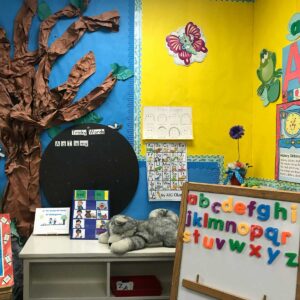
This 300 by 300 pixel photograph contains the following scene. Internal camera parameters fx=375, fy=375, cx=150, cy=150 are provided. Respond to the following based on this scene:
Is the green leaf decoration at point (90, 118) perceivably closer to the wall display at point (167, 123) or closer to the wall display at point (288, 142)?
the wall display at point (167, 123)

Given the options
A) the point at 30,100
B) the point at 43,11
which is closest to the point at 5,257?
the point at 30,100

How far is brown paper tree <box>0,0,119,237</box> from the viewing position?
242cm

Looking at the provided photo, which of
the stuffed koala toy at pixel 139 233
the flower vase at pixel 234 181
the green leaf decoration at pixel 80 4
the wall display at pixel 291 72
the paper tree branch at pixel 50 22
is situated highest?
the green leaf decoration at pixel 80 4

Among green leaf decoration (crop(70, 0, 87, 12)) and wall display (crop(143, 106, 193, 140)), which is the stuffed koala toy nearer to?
wall display (crop(143, 106, 193, 140))

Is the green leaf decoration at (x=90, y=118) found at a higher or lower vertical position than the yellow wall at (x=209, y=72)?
lower

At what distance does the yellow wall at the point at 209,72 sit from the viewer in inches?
101

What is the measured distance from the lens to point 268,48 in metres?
2.43

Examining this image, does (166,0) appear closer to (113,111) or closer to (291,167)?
(113,111)

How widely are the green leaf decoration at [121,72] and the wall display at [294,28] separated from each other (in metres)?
1.03

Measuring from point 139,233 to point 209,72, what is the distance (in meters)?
1.22

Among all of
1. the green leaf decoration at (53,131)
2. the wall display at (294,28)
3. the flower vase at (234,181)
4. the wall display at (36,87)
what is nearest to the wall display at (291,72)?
the wall display at (294,28)

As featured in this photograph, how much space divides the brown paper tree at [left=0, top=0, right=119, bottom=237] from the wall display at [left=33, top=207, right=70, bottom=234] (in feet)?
0.28

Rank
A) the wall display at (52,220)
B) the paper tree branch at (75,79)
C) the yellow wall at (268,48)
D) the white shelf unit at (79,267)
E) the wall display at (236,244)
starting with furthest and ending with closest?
the paper tree branch at (75,79)
the wall display at (52,220)
the yellow wall at (268,48)
the white shelf unit at (79,267)
the wall display at (236,244)

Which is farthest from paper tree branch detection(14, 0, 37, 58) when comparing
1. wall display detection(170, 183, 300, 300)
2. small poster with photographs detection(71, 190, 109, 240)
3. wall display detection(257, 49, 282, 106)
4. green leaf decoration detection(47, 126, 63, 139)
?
wall display detection(257, 49, 282, 106)
